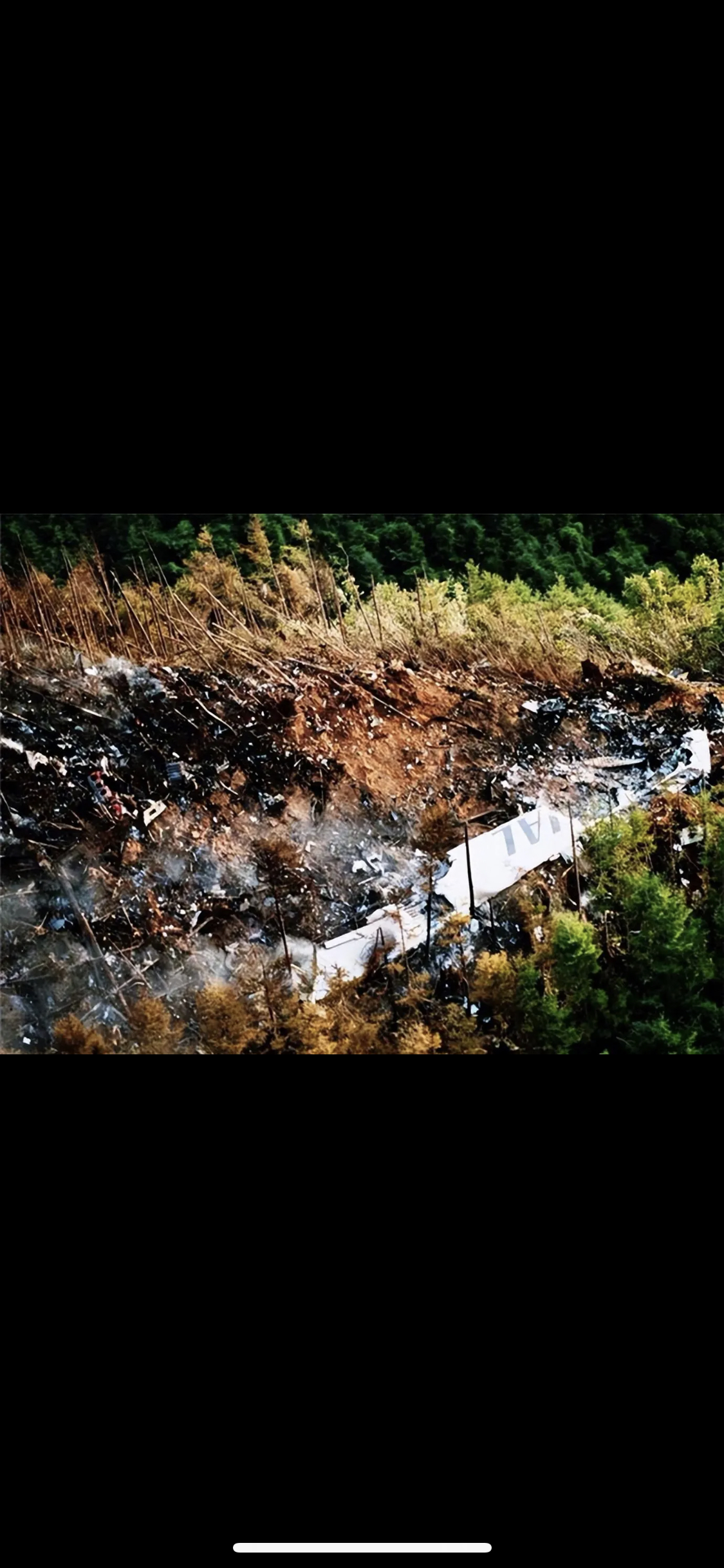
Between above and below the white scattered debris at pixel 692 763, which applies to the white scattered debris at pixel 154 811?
above

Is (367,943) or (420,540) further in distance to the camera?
(420,540)

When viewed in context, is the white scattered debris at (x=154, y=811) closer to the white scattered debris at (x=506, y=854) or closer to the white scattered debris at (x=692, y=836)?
the white scattered debris at (x=506, y=854)

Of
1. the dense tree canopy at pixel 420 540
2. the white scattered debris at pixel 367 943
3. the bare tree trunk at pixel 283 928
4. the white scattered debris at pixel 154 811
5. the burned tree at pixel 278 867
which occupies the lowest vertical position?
the white scattered debris at pixel 367 943

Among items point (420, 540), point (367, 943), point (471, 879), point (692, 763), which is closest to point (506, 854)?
point (471, 879)

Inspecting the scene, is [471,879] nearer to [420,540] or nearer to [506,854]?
[506,854]

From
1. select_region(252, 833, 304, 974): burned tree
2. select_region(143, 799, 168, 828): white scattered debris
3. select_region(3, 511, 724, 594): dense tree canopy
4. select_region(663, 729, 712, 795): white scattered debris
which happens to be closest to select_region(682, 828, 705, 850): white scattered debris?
select_region(663, 729, 712, 795): white scattered debris

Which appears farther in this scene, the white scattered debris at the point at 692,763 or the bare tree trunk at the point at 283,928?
the white scattered debris at the point at 692,763

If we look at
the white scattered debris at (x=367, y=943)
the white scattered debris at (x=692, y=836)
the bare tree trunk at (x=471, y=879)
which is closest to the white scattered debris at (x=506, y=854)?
the bare tree trunk at (x=471, y=879)

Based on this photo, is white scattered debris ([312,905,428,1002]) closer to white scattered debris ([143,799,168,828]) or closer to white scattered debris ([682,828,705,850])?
white scattered debris ([143,799,168,828])
